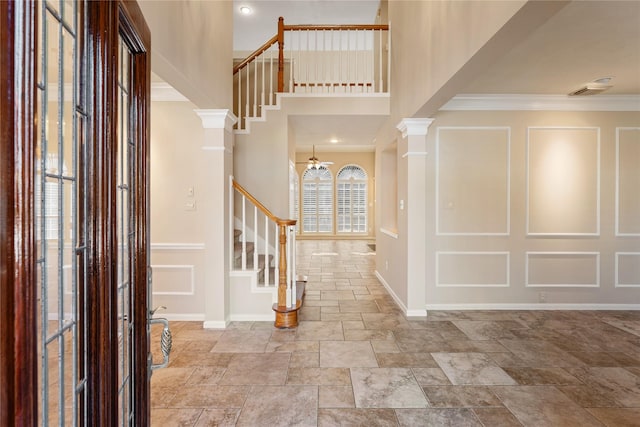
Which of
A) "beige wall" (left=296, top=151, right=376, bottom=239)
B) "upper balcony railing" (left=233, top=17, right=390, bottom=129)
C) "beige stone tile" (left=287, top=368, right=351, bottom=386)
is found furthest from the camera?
"beige wall" (left=296, top=151, right=376, bottom=239)

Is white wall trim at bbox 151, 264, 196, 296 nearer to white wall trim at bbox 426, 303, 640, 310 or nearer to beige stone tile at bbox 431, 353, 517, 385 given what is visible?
beige stone tile at bbox 431, 353, 517, 385

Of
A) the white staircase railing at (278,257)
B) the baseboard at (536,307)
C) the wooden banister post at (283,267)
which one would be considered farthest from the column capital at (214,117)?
the baseboard at (536,307)

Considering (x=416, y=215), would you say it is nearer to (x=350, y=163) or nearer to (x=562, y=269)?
(x=562, y=269)

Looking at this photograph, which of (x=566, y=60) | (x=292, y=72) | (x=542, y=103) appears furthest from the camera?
(x=292, y=72)

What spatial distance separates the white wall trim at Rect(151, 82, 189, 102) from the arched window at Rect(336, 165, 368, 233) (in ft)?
26.1

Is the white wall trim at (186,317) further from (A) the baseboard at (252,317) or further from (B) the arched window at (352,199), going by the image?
(B) the arched window at (352,199)

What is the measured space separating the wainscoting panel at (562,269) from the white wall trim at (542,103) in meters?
1.86

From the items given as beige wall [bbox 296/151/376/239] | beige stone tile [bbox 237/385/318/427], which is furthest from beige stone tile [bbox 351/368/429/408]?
beige wall [bbox 296/151/376/239]

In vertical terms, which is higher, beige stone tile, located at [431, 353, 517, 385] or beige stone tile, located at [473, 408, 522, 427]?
beige stone tile, located at [431, 353, 517, 385]

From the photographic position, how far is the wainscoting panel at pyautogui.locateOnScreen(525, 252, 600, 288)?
13.5 feet

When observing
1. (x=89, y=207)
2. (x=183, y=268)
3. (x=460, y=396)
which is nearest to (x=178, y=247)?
(x=183, y=268)

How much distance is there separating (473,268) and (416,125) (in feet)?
6.47

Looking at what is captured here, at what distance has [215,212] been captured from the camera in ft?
11.7

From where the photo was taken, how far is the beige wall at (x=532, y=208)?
13.4 feet
